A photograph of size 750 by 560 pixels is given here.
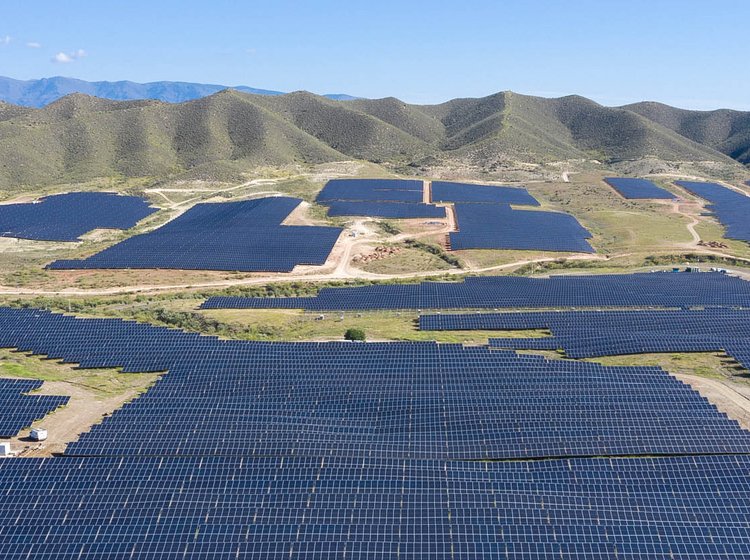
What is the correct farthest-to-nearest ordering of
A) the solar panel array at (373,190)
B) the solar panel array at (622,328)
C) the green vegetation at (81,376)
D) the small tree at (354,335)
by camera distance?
the solar panel array at (373,190) < the small tree at (354,335) < the solar panel array at (622,328) < the green vegetation at (81,376)

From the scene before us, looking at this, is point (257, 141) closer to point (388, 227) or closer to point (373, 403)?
point (388, 227)

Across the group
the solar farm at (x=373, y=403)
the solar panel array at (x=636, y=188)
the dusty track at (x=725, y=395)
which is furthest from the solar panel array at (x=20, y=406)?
the solar panel array at (x=636, y=188)

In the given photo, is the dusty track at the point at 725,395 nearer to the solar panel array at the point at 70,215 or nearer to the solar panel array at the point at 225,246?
the solar panel array at the point at 225,246

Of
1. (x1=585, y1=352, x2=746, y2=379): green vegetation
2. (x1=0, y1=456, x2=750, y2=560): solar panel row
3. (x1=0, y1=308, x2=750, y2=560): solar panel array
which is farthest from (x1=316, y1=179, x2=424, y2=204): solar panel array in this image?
(x1=0, y1=456, x2=750, y2=560): solar panel row

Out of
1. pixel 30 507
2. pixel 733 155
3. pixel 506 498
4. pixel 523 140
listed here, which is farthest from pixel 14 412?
pixel 733 155

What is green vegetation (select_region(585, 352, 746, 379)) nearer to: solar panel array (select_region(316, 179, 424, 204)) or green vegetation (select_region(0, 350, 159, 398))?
green vegetation (select_region(0, 350, 159, 398))

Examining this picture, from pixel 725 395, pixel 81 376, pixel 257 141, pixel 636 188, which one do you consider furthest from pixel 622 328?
pixel 257 141
